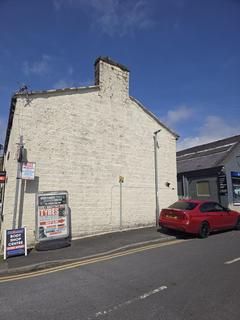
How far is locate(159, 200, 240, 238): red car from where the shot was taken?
10.8 m

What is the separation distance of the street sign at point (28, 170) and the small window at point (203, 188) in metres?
13.7

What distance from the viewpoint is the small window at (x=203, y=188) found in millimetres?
19297

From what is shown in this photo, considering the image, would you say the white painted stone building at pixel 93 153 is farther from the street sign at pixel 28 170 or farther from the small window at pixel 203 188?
the small window at pixel 203 188

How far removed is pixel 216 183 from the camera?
60.8 ft

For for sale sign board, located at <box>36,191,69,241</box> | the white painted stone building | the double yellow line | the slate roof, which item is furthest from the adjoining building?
for sale sign board, located at <box>36,191,69,241</box>

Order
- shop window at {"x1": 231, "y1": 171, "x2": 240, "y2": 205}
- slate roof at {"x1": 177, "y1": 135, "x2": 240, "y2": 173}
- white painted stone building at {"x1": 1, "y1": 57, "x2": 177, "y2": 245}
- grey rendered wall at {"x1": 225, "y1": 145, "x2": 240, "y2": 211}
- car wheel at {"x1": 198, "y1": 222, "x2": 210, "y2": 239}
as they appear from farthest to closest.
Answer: slate roof at {"x1": 177, "y1": 135, "x2": 240, "y2": 173}
shop window at {"x1": 231, "y1": 171, "x2": 240, "y2": 205}
grey rendered wall at {"x1": 225, "y1": 145, "x2": 240, "y2": 211}
car wheel at {"x1": 198, "y1": 222, "x2": 210, "y2": 239}
white painted stone building at {"x1": 1, "y1": 57, "x2": 177, "y2": 245}

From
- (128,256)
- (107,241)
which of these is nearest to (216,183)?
(107,241)

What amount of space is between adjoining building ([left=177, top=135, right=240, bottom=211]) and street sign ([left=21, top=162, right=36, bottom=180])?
1326 cm

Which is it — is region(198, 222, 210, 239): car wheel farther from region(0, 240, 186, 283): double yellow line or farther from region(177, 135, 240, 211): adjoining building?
region(177, 135, 240, 211): adjoining building

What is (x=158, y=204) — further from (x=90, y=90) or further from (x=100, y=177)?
(x=90, y=90)

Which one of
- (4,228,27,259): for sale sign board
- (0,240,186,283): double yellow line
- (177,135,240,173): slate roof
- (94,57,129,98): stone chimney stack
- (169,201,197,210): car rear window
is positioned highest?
(94,57,129,98): stone chimney stack

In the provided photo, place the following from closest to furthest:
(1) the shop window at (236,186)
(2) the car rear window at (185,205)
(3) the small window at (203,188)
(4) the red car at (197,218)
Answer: (4) the red car at (197,218), (2) the car rear window at (185,205), (1) the shop window at (236,186), (3) the small window at (203,188)

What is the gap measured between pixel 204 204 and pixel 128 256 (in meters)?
5.13

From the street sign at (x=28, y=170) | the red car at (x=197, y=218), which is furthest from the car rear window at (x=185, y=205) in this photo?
Answer: the street sign at (x=28, y=170)
